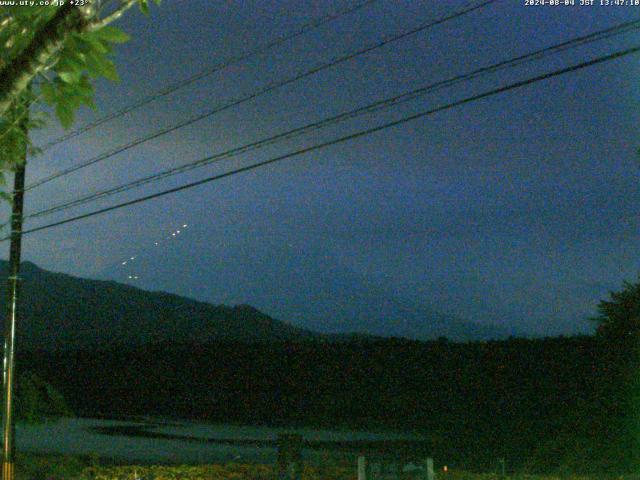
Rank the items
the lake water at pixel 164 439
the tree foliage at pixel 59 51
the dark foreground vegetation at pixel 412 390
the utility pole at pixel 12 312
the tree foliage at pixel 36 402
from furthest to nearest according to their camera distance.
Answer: the lake water at pixel 164 439 < the dark foreground vegetation at pixel 412 390 < the tree foliage at pixel 36 402 < the utility pole at pixel 12 312 < the tree foliage at pixel 59 51

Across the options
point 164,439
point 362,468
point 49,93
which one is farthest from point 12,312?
point 49,93

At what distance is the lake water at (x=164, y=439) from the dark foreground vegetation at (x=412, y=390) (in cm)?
290

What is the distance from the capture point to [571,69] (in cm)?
910

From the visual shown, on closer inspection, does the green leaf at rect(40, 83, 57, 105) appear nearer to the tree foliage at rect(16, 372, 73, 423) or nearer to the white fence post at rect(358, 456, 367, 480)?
the white fence post at rect(358, 456, 367, 480)

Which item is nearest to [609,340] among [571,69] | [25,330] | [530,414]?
[530,414]

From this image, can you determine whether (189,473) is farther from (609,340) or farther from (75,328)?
(75,328)

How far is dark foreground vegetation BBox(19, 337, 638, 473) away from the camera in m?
19.7

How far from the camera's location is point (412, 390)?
33031mm

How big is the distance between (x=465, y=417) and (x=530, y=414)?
2457 mm

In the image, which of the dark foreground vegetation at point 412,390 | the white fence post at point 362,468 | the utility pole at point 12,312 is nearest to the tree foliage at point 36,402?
the utility pole at point 12,312

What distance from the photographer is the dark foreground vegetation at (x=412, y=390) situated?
19.7 metres

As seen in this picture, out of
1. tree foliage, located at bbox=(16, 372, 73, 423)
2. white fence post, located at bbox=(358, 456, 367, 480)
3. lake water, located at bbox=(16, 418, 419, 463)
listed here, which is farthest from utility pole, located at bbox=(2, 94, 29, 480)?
white fence post, located at bbox=(358, 456, 367, 480)

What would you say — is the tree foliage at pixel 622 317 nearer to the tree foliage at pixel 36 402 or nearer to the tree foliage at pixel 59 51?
the tree foliage at pixel 36 402

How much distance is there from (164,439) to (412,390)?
32.4ft
